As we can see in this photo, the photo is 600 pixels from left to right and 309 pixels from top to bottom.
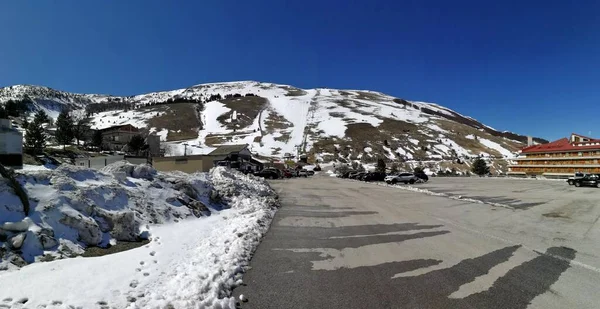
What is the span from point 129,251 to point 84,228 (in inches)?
46.6

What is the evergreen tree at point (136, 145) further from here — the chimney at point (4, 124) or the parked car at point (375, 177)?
the chimney at point (4, 124)

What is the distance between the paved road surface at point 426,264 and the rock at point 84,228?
147 inches

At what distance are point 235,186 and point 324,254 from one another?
11783 millimetres

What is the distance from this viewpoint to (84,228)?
297 inches

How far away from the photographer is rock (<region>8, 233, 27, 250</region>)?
242 inches

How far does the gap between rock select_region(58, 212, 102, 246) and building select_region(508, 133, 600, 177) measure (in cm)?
7364

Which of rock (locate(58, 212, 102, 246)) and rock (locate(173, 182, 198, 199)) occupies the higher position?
rock (locate(173, 182, 198, 199))

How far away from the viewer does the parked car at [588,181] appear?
35625 millimetres

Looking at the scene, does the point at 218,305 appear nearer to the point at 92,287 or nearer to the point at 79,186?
the point at 92,287

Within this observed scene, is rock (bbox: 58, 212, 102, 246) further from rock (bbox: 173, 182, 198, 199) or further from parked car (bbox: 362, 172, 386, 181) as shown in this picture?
parked car (bbox: 362, 172, 386, 181)

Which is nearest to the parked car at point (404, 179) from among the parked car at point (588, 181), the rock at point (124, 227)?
the parked car at point (588, 181)

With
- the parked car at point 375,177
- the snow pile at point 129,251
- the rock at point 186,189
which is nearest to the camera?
the snow pile at point 129,251

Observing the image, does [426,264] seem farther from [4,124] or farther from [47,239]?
[4,124]

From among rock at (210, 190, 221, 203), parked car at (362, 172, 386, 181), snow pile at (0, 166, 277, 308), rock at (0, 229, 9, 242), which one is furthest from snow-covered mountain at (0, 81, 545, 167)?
rock at (0, 229, 9, 242)
